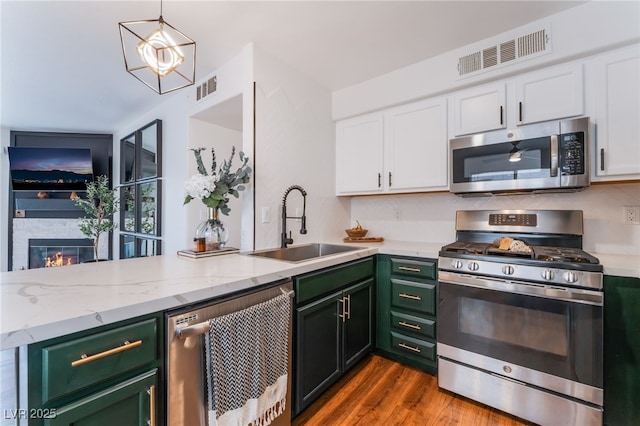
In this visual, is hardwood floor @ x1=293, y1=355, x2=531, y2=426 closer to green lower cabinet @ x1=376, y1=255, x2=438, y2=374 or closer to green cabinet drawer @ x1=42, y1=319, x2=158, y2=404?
green lower cabinet @ x1=376, y1=255, x2=438, y2=374

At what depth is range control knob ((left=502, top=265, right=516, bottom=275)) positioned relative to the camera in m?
1.66

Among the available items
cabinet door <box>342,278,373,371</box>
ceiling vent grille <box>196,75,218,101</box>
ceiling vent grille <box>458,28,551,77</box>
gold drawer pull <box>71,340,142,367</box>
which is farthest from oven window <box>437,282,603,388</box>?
ceiling vent grille <box>196,75,218,101</box>

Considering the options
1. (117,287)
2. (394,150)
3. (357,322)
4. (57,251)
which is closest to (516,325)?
(357,322)

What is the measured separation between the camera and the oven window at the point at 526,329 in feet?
4.87

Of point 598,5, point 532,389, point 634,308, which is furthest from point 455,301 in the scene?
point 598,5

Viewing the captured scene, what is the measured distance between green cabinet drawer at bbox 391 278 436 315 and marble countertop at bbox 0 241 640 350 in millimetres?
705

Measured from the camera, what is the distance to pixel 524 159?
6.32 feet

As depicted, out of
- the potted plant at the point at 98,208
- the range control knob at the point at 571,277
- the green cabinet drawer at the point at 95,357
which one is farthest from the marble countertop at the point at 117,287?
the potted plant at the point at 98,208

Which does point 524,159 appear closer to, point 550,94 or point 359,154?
point 550,94

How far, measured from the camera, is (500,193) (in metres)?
2.23

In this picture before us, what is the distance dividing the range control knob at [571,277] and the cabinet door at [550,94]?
1.06 meters

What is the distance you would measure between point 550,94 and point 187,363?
265cm

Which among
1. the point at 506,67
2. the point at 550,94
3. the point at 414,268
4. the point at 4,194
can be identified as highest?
the point at 506,67

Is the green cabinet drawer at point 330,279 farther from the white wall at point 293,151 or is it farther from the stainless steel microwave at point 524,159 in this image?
the stainless steel microwave at point 524,159
